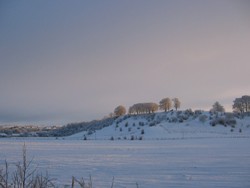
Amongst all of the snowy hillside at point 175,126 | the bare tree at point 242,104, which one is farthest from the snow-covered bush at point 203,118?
the bare tree at point 242,104

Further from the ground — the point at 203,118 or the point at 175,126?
the point at 203,118

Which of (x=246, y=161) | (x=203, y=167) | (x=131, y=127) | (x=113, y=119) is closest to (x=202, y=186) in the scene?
(x=203, y=167)

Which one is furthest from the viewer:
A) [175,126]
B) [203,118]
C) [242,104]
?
[242,104]

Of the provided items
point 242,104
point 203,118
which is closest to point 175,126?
point 203,118

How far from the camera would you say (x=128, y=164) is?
1223 centimetres

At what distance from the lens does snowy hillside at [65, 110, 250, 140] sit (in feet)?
131

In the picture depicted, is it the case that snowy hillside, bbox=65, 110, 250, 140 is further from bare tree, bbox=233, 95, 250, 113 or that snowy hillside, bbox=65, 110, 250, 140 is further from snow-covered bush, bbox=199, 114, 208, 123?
bare tree, bbox=233, 95, 250, 113

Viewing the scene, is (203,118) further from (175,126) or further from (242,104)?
(242,104)

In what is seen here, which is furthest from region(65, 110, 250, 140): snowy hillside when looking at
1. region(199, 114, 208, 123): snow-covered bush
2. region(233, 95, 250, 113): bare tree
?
region(233, 95, 250, 113): bare tree

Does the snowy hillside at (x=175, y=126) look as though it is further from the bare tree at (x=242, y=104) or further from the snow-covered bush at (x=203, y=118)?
the bare tree at (x=242, y=104)

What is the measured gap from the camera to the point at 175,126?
1738 inches

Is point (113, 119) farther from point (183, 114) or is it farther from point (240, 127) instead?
point (240, 127)

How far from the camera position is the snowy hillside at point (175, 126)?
4000cm

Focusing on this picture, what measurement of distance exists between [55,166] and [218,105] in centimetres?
5793
